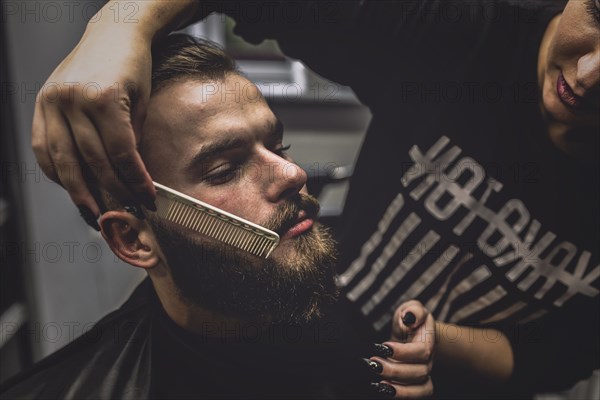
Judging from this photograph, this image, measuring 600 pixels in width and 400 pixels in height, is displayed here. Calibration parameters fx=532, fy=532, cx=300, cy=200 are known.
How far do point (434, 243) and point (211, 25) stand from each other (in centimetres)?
68

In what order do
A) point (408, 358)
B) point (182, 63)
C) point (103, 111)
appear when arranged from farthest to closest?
point (408, 358) → point (182, 63) → point (103, 111)

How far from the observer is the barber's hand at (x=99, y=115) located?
92 centimetres

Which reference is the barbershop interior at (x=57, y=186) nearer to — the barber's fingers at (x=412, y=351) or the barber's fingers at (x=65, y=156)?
the barber's fingers at (x=65, y=156)

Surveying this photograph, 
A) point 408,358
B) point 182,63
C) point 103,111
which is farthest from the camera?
point 408,358

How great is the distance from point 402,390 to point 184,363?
46cm

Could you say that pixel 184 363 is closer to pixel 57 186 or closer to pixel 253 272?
pixel 253 272

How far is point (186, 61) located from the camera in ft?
3.36

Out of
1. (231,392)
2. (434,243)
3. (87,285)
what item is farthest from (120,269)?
(434,243)

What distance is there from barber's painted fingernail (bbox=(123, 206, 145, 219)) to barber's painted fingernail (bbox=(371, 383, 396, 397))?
23.1 inches

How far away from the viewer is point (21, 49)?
3.67ft

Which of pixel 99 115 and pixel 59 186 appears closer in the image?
pixel 99 115

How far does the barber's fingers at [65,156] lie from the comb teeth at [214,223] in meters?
0.14

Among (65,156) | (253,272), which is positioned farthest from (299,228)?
(65,156)

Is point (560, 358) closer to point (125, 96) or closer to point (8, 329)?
point (125, 96)
